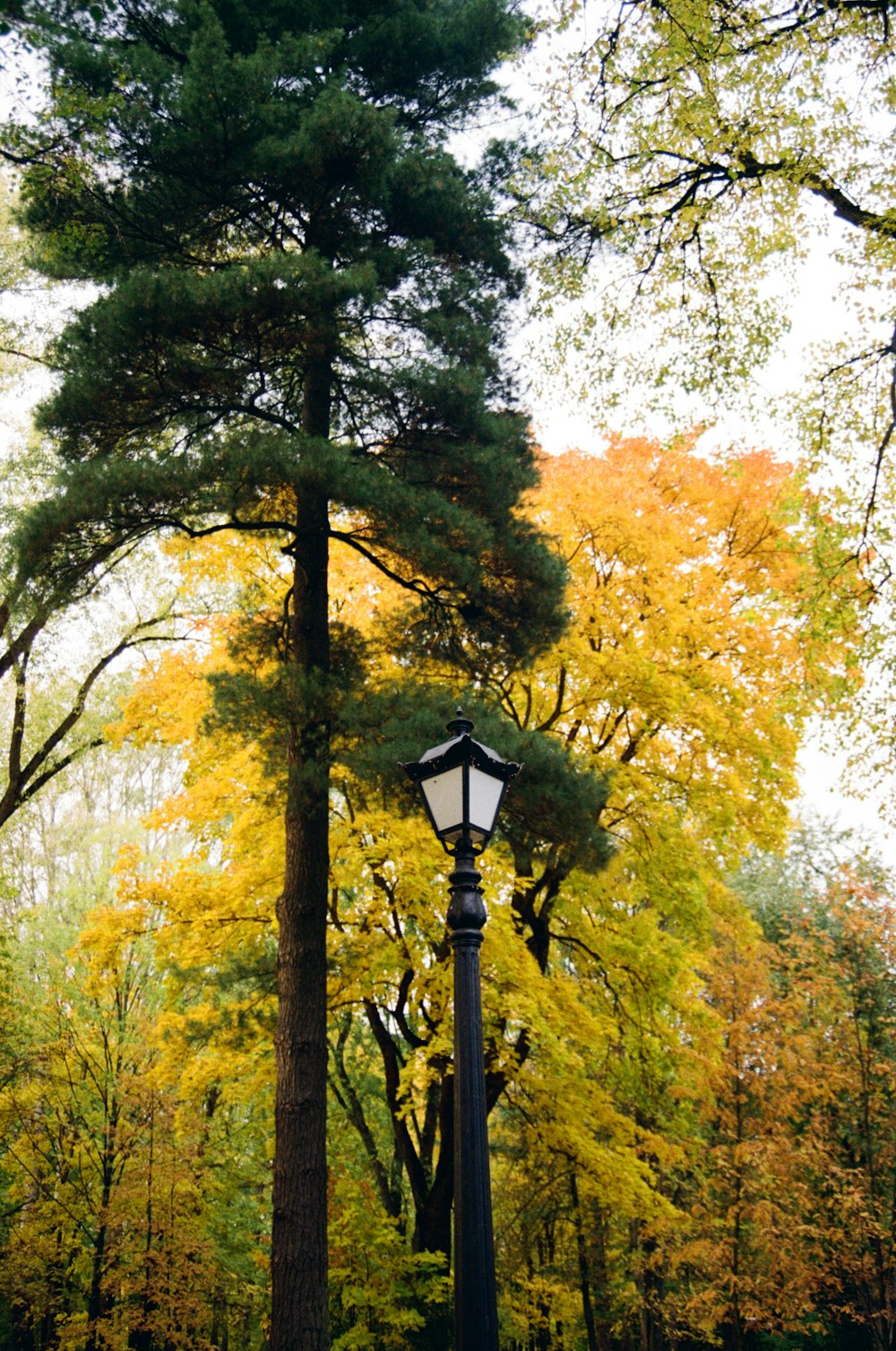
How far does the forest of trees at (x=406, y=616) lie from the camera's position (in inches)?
284

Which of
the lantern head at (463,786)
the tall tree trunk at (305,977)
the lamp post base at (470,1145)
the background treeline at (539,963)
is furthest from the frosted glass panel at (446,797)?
the tall tree trunk at (305,977)

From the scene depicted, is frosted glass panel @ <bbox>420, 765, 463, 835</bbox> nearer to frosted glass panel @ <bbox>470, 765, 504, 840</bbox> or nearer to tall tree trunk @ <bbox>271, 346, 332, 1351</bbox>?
frosted glass panel @ <bbox>470, 765, 504, 840</bbox>

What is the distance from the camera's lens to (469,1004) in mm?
4152

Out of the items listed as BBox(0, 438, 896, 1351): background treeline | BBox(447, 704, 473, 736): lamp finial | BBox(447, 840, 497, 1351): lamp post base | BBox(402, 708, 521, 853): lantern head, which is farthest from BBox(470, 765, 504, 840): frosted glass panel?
BBox(0, 438, 896, 1351): background treeline

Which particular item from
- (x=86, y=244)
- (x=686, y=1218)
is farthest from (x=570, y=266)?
(x=686, y=1218)

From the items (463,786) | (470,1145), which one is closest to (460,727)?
(463,786)

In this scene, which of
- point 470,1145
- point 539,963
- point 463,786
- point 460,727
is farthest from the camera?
point 539,963

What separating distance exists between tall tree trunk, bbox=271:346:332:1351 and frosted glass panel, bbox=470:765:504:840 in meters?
3.08

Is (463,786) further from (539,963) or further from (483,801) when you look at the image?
(539,963)

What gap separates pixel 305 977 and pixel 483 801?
3592mm

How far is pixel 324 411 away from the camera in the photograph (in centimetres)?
888

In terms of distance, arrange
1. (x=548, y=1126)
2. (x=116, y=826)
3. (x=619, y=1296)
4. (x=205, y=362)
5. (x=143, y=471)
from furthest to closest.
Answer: (x=116, y=826) → (x=619, y=1296) → (x=548, y=1126) → (x=205, y=362) → (x=143, y=471)

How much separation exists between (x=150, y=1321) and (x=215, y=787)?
6563mm

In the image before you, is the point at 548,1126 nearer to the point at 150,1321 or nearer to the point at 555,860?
the point at 555,860
